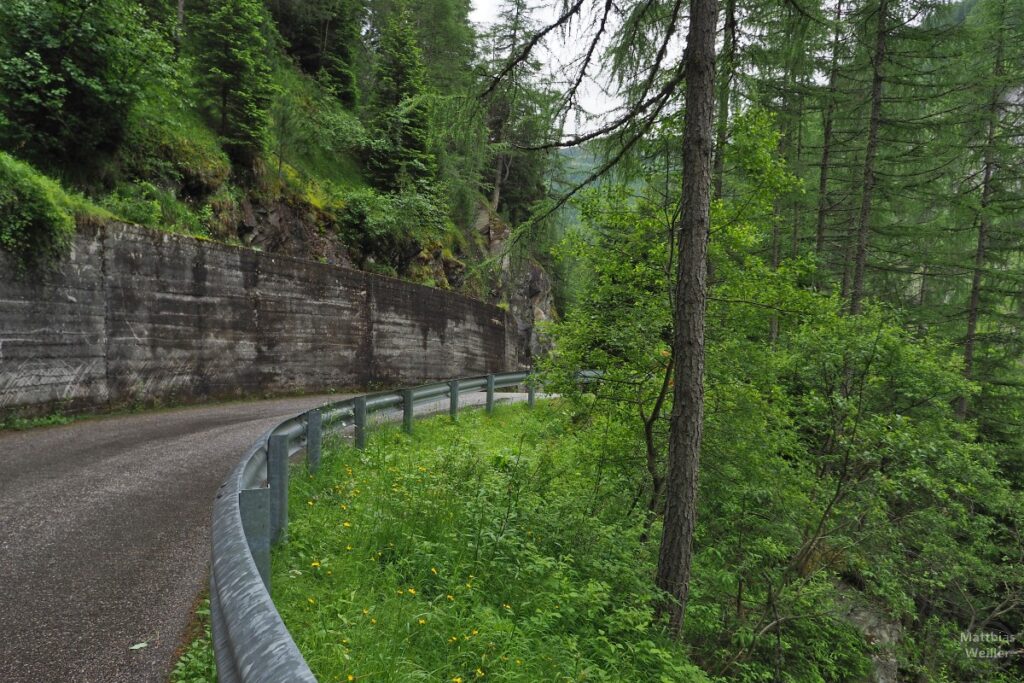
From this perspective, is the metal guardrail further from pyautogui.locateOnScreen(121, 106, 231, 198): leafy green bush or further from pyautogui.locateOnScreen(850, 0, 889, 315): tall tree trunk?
pyautogui.locateOnScreen(850, 0, 889, 315): tall tree trunk

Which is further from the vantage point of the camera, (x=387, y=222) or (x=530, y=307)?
(x=530, y=307)

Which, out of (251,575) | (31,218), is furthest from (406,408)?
(251,575)

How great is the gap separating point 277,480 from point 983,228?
22.0 m

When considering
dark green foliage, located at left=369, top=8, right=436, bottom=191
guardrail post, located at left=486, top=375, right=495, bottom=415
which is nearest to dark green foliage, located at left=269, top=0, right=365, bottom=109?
dark green foliage, located at left=369, top=8, right=436, bottom=191

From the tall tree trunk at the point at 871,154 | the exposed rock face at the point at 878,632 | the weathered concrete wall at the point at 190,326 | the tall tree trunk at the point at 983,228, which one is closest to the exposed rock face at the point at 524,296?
the weathered concrete wall at the point at 190,326

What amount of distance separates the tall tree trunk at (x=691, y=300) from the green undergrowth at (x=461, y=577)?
20.2 inches

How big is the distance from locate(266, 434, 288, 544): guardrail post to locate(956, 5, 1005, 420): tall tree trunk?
60.4 feet

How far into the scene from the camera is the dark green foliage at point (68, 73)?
9.56m

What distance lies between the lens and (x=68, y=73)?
998 centimetres

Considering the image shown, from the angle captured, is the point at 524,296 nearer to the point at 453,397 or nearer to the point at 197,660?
the point at 453,397

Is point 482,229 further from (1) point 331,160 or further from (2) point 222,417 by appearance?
(2) point 222,417

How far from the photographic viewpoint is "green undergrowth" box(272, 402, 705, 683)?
342cm

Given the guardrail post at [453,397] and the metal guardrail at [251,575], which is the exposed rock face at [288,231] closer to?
the guardrail post at [453,397]

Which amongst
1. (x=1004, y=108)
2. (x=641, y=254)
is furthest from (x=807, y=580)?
(x=1004, y=108)
